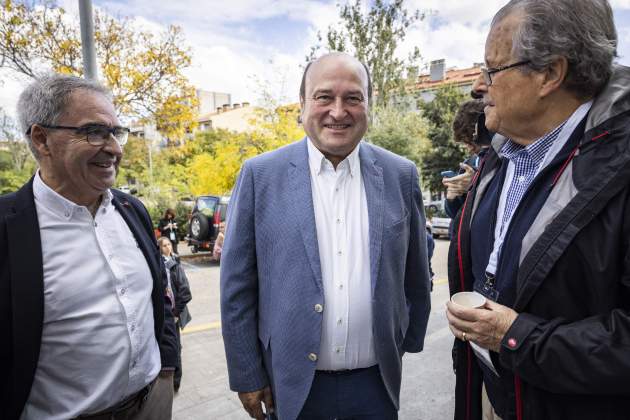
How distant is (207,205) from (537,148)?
35.4 ft

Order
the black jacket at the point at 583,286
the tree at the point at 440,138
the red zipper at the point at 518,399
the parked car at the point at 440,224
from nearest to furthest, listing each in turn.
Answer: the black jacket at the point at 583,286 → the red zipper at the point at 518,399 → the parked car at the point at 440,224 → the tree at the point at 440,138

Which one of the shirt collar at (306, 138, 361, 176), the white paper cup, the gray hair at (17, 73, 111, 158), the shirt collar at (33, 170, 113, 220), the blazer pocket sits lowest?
the white paper cup

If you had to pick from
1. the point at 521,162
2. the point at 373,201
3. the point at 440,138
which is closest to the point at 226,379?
the point at 373,201

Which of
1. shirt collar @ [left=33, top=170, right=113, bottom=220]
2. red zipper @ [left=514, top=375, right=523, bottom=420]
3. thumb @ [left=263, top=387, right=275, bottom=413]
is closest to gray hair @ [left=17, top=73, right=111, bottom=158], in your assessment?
shirt collar @ [left=33, top=170, right=113, bottom=220]

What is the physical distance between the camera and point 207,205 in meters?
11.4

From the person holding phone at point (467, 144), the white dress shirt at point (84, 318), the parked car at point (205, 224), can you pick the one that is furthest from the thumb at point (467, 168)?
the parked car at point (205, 224)

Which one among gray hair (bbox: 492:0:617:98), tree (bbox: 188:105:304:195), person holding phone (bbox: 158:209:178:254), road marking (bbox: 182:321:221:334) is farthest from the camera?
tree (bbox: 188:105:304:195)

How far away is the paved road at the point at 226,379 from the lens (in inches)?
127

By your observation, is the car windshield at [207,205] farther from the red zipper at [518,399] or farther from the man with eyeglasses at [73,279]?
the red zipper at [518,399]

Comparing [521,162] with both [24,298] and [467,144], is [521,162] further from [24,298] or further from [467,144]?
[467,144]

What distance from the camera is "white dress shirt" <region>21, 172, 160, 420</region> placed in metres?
1.58

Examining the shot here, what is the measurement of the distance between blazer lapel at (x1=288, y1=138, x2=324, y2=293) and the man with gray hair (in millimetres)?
591

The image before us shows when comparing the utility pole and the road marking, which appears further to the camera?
the road marking

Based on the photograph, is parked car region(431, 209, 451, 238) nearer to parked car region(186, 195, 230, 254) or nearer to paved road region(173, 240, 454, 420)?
parked car region(186, 195, 230, 254)
